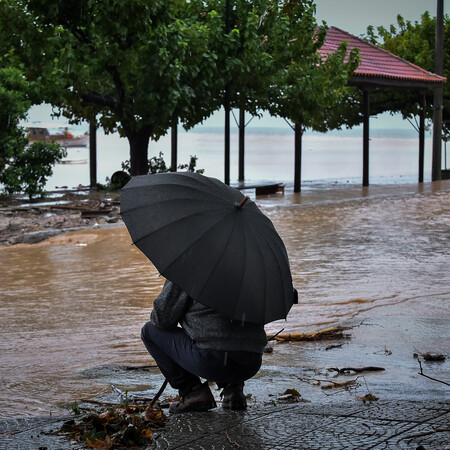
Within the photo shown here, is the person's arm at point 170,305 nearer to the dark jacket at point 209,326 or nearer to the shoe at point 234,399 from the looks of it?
the dark jacket at point 209,326

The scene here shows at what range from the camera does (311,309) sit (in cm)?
760

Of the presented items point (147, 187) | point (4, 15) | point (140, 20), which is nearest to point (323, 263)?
point (147, 187)

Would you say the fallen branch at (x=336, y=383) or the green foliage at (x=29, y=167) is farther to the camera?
the green foliage at (x=29, y=167)

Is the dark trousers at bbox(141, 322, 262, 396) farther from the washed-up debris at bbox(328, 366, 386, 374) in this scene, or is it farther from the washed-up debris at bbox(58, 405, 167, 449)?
the washed-up debris at bbox(328, 366, 386, 374)

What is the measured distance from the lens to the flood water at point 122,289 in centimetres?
579

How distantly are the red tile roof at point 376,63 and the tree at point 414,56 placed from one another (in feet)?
12.0

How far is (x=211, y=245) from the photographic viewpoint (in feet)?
12.7

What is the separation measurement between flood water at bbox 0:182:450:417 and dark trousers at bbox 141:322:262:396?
870 mm

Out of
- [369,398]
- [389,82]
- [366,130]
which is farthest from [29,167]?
[369,398]

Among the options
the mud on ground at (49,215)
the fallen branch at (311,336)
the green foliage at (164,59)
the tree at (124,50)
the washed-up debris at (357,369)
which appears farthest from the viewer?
the green foliage at (164,59)

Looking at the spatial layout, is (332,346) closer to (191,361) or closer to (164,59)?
(191,361)

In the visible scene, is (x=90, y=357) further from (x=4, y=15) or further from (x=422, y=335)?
(x=4, y=15)

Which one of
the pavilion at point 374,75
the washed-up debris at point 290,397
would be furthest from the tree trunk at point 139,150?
the washed-up debris at point 290,397

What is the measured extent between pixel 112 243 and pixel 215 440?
911 cm
